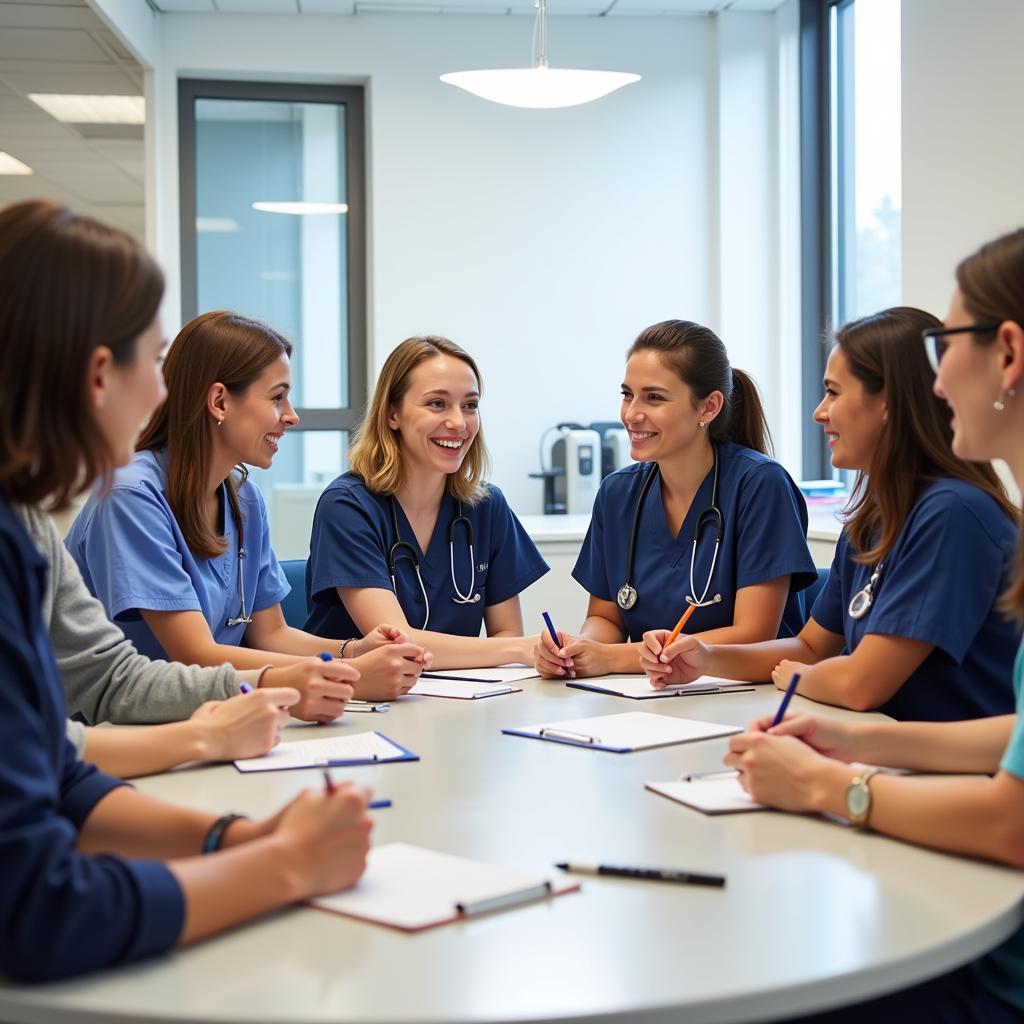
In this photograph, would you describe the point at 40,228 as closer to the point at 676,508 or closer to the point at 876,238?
the point at 676,508

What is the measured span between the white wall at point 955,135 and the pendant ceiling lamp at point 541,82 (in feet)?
3.22

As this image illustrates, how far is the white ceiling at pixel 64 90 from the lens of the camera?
457 cm

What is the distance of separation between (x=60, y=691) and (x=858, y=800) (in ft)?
2.58

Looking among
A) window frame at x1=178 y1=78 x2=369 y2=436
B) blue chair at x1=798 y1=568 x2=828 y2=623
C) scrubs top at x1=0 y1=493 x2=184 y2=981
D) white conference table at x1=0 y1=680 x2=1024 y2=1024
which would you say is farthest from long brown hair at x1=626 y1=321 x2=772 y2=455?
window frame at x1=178 y1=78 x2=369 y2=436

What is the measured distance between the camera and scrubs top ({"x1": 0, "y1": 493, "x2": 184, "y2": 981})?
2.91 ft

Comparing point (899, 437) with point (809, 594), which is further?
point (809, 594)

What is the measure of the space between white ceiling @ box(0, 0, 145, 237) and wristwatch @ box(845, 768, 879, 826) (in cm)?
242

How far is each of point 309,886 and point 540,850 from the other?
253mm

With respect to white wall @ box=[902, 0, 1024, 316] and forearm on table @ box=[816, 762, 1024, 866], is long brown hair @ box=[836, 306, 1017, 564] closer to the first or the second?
forearm on table @ box=[816, 762, 1024, 866]

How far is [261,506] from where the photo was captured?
2.54 meters

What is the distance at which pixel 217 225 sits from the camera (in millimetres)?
5195

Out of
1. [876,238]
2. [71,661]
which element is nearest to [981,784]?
[71,661]

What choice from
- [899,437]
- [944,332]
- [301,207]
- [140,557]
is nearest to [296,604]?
[140,557]

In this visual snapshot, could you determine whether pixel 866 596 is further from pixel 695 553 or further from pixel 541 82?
pixel 541 82
